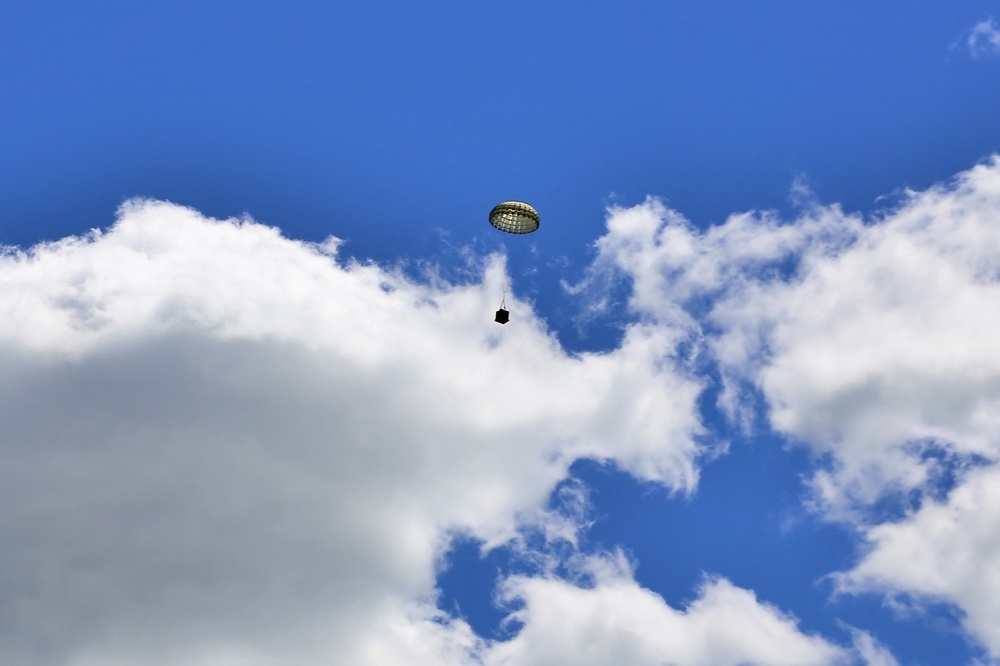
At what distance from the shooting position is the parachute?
16712 centimetres

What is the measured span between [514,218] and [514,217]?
0.28 metres

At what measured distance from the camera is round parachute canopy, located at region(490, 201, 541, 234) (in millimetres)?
167125

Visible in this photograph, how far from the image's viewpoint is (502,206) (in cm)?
16712

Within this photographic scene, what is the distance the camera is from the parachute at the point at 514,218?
167125 millimetres

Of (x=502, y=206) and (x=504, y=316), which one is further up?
(x=502, y=206)

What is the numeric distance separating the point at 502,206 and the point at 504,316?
17950 mm

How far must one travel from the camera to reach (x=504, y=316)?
525ft

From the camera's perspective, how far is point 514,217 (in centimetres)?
16850

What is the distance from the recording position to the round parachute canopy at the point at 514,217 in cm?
16712

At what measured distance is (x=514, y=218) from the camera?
168750 mm
